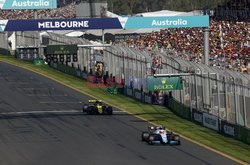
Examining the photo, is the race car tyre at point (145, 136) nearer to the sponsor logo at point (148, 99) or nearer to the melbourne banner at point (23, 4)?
the sponsor logo at point (148, 99)

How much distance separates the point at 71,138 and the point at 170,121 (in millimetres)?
10101

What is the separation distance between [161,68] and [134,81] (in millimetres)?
7060

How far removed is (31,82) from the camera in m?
80.5

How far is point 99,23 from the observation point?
176ft

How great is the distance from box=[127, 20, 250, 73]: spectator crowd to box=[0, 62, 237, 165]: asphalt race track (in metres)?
8.65

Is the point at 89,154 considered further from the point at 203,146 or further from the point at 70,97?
the point at 70,97

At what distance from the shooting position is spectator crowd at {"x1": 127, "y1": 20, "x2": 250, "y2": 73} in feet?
208

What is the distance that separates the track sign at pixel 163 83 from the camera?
50375mm

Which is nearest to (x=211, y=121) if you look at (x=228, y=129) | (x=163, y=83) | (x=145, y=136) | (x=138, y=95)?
(x=228, y=129)

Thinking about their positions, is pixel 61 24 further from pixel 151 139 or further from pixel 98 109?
pixel 151 139

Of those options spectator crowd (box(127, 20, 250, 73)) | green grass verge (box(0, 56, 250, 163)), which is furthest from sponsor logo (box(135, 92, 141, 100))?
spectator crowd (box(127, 20, 250, 73))

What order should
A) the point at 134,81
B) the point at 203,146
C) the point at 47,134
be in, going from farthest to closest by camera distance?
the point at 134,81, the point at 47,134, the point at 203,146

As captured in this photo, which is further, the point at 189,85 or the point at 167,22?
the point at 167,22

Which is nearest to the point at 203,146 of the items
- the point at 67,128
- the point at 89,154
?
the point at 89,154
